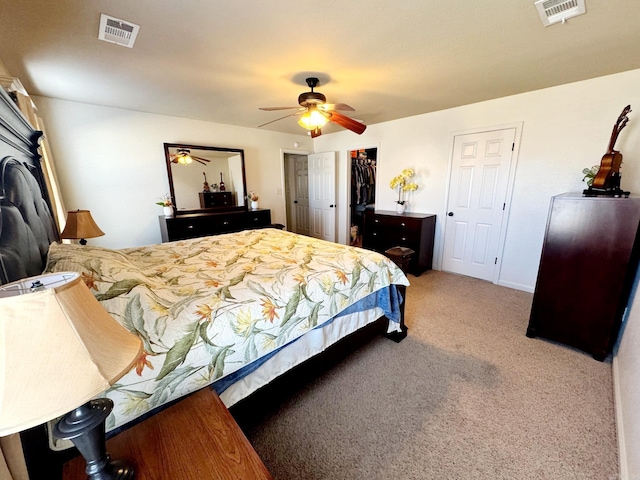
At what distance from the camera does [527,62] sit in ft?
7.06

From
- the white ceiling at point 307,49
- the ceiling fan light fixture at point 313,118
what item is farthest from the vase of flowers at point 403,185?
the ceiling fan light fixture at point 313,118

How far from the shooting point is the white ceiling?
4.88 feet

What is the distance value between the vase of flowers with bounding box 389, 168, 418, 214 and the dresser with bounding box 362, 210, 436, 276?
0.57 feet

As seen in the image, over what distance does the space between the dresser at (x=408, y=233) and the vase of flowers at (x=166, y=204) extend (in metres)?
2.90

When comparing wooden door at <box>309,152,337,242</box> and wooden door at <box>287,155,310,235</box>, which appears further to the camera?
wooden door at <box>287,155,310,235</box>

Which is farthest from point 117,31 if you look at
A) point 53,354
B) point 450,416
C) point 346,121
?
point 450,416

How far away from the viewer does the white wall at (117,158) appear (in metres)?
2.98

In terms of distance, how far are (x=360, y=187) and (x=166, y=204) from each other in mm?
3452

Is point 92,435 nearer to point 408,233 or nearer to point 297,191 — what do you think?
point 408,233

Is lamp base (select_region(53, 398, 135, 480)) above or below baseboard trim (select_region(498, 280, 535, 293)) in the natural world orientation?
above

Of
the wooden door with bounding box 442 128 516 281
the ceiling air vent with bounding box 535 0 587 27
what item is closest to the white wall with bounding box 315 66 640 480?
the wooden door with bounding box 442 128 516 281

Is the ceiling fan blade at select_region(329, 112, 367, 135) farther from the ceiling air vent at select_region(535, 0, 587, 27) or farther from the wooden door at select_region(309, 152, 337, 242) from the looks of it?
the wooden door at select_region(309, 152, 337, 242)

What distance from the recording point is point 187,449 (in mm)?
803

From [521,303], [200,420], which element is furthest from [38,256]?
[521,303]
